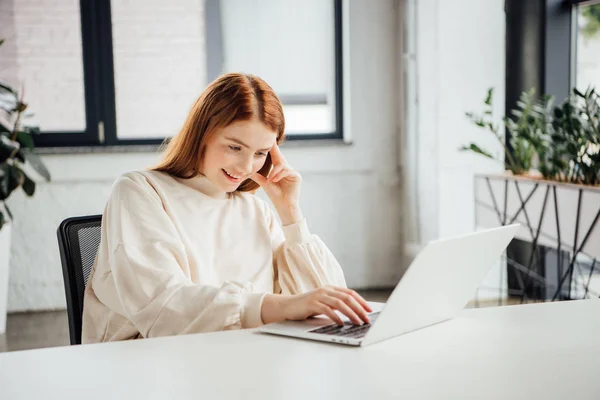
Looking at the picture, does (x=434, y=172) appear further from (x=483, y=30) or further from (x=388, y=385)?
(x=388, y=385)

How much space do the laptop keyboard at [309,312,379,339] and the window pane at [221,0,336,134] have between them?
3358 mm

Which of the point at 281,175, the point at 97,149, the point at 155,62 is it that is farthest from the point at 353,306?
the point at 155,62

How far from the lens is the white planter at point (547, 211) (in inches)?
112

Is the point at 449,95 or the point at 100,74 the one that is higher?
the point at 100,74

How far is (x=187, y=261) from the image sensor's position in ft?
5.04

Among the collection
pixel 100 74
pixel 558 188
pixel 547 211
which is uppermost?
pixel 100 74

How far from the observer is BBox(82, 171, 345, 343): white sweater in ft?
4.59

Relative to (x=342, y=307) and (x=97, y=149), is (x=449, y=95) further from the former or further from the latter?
(x=342, y=307)

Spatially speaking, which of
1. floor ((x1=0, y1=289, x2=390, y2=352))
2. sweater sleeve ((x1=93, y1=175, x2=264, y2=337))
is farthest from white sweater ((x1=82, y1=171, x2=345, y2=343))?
floor ((x1=0, y1=289, x2=390, y2=352))

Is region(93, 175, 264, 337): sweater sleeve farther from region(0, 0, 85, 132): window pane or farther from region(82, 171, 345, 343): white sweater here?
region(0, 0, 85, 132): window pane

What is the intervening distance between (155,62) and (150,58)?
0.04 m

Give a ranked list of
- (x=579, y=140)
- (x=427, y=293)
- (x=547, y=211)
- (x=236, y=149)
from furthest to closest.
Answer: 1. (x=547, y=211)
2. (x=579, y=140)
3. (x=236, y=149)
4. (x=427, y=293)

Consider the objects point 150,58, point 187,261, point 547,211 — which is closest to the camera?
point 187,261

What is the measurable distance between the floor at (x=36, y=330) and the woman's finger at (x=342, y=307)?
2529mm
